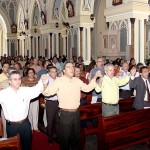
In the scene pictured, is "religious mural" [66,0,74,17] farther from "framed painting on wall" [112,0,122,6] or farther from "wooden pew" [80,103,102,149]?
"wooden pew" [80,103,102,149]

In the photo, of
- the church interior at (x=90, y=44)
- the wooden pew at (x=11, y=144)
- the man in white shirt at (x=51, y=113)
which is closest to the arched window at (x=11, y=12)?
the church interior at (x=90, y=44)

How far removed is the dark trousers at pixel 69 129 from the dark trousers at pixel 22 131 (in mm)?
844

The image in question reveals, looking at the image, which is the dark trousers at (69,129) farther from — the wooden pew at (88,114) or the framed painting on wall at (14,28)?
the framed painting on wall at (14,28)

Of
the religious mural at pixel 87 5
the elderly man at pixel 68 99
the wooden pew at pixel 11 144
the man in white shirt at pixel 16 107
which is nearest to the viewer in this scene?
the wooden pew at pixel 11 144

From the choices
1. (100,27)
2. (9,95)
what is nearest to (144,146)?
(9,95)

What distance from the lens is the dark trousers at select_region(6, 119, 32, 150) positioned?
16.0 feet

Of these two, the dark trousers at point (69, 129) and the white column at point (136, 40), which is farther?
the white column at point (136, 40)

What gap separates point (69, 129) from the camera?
5656 millimetres

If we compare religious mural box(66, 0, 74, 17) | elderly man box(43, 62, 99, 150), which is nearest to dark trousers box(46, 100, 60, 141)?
elderly man box(43, 62, 99, 150)

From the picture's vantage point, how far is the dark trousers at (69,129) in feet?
18.4

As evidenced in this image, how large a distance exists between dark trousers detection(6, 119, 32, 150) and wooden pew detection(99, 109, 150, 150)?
1.36 metres

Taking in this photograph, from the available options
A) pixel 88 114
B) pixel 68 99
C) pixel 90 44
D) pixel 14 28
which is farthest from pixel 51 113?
pixel 14 28

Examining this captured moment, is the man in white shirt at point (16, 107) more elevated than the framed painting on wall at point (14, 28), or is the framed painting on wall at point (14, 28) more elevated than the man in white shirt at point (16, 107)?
the framed painting on wall at point (14, 28)

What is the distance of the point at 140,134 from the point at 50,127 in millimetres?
2263
